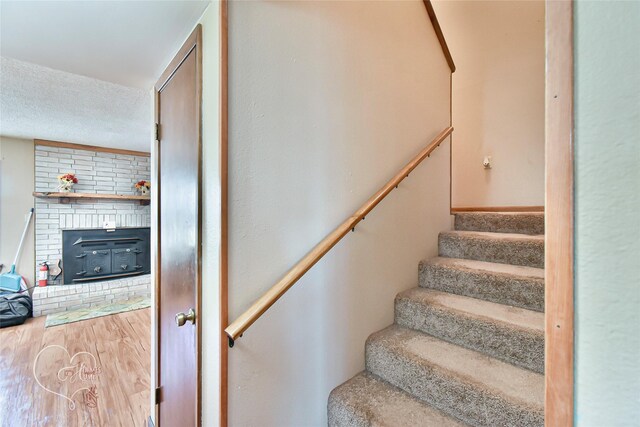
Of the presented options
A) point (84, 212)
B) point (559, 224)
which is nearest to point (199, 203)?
point (559, 224)

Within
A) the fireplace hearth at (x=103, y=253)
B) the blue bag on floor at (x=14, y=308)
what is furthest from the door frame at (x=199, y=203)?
the fireplace hearth at (x=103, y=253)

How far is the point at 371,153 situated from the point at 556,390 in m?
1.30

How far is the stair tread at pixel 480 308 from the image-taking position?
4.36ft

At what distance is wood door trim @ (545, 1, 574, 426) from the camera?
397 mm

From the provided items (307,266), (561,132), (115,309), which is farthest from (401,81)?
(115,309)

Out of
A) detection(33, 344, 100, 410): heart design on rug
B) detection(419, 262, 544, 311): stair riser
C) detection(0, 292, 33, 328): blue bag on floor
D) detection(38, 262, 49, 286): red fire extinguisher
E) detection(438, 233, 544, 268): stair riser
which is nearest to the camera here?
detection(419, 262, 544, 311): stair riser

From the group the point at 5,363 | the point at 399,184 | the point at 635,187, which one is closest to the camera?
the point at 635,187

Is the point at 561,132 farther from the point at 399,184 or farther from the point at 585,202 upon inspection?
the point at 399,184

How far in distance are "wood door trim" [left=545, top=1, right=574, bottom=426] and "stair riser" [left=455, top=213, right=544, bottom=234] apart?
74.9 inches

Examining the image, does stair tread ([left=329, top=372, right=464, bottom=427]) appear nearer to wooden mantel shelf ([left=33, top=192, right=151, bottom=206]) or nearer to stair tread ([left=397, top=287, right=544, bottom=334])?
stair tread ([left=397, top=287, right=544, bottom=334])

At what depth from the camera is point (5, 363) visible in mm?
2514

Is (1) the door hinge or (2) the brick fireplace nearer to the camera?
(1) the door hinge

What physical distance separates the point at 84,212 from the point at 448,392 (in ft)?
17.1

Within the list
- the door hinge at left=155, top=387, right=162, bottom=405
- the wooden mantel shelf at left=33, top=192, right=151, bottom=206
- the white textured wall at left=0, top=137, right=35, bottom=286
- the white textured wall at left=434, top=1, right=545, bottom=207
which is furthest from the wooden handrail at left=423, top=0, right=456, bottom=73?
the white textured wall at left=0, top=137, right=35, bottom=286
